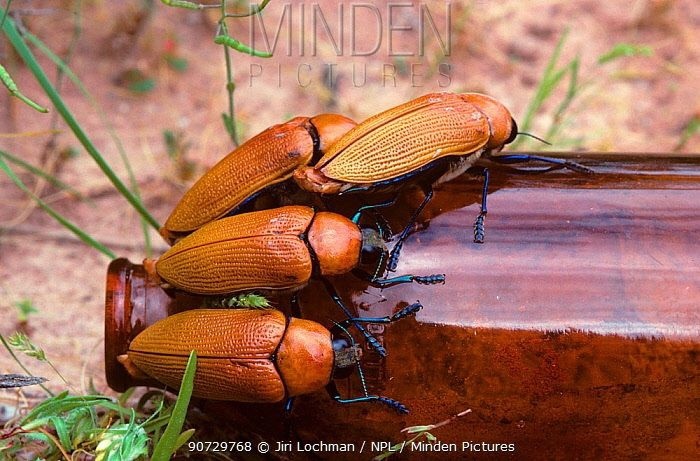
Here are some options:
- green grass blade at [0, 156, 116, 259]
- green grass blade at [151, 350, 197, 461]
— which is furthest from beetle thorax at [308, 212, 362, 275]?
green grass blade at [0, 156, 116, 259]

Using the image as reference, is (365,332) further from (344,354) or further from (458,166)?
(458,166)

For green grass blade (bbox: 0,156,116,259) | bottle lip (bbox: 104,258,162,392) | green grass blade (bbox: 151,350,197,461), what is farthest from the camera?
green grass blade (bbox: 0,156,116,259)

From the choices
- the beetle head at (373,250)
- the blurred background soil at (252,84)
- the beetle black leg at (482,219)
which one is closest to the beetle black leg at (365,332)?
the beetle head at (373,250)

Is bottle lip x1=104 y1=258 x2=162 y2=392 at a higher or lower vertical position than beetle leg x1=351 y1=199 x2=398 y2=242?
lower

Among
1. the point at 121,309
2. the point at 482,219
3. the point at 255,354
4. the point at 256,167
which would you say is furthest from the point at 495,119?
the point at 121,309

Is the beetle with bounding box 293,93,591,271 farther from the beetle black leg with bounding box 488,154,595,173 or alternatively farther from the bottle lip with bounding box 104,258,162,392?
the bottle lip with bounding box 104,258,162,392

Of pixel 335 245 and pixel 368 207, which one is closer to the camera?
A: pixel 335 245

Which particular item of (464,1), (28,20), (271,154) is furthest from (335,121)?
(464,1)
